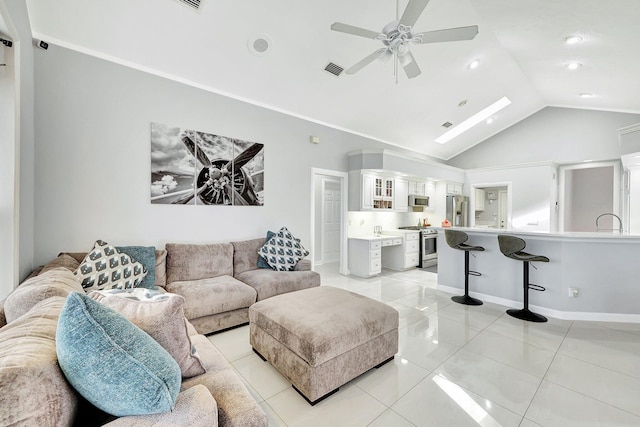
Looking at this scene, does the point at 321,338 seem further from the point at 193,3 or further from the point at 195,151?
the point at 193,3

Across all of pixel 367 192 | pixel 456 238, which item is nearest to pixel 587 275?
pixel 456 238

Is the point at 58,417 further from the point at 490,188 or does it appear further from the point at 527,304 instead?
Result: the point at 490,188

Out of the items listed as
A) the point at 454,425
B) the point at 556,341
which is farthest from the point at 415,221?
the point at 454,425

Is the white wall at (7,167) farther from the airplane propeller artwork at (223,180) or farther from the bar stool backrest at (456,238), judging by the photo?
the bar stool backrest at (456,238)

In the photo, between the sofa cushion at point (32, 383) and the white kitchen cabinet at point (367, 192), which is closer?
the sofa cushion at point (32, 383)

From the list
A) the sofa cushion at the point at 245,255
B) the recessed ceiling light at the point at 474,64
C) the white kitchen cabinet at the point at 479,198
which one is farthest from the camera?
the white kitchen cabinet at the point at 479,198

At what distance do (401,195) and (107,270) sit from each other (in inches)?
217

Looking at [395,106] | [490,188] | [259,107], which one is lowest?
[490,188]

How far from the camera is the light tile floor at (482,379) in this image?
1.80m

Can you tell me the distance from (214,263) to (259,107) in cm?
248

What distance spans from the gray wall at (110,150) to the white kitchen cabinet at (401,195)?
3383 millimetres

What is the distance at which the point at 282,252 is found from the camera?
158 inches

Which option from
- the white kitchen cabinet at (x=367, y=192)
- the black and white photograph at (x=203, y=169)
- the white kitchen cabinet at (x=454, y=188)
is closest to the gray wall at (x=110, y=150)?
the black and white photograph at (x=203, y=169)

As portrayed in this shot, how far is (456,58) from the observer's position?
441 centimetres
